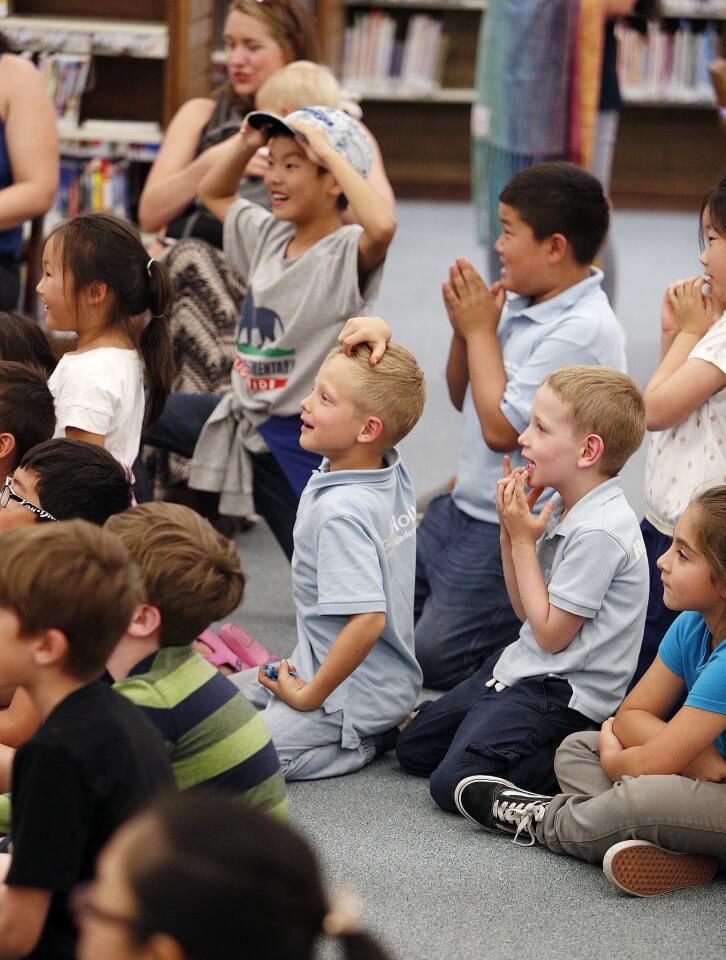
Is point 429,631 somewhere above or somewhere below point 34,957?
below

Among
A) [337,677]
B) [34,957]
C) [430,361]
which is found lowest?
[430,361]

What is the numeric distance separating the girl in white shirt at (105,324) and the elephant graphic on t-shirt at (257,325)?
0.30 metres

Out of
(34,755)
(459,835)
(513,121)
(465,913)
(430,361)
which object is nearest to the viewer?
(34,755)

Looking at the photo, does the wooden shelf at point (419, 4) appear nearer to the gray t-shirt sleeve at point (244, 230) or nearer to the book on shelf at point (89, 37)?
the book on shelf at point (89, 37)

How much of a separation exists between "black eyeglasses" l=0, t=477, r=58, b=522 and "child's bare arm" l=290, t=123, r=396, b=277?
34.0 inches

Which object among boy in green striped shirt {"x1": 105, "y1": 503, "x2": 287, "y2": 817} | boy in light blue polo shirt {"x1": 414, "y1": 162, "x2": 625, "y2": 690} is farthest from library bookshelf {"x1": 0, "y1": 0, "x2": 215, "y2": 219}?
boy in green striped shirt {"x1": 105, "y1": 503, "x2": 287, "y2": 817}

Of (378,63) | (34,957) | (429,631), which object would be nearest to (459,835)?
(429,631)

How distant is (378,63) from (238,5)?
4288 millimetres

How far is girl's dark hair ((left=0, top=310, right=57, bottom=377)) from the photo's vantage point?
2369 mm

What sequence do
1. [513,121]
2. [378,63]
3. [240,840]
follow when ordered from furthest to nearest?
[378,63], [513,121], [240,840]

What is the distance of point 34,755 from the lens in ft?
3.92

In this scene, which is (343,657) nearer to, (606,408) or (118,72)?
(606,408)

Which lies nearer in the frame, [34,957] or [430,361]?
[34,957]

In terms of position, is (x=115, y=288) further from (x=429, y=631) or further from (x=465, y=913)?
(x=465, y=913)
